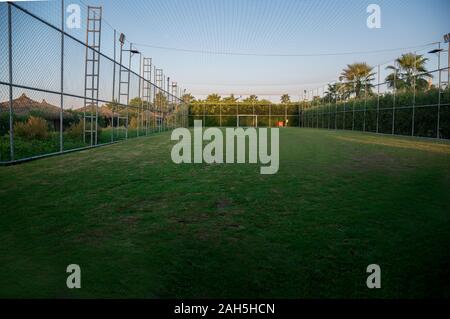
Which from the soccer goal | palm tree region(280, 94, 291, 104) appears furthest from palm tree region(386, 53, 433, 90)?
palm tree region(280, 94, 291, 104)

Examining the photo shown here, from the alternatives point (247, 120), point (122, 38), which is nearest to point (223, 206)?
point (122, 38)

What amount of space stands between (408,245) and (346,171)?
162 inches

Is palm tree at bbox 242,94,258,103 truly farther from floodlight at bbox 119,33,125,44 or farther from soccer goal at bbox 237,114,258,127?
floodlight at bbox 119,33,125,44

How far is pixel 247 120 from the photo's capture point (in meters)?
43.5

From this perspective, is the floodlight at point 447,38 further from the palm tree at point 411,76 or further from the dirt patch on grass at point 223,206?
the dirt patch on grass at point 223,206

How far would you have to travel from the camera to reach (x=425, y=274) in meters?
2.56

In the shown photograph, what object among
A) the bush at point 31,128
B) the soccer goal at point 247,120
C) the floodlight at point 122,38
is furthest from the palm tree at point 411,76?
the soccer goal at point 247,120

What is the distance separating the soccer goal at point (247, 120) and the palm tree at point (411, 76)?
21.8 metres

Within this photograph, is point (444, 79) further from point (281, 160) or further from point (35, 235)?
point (35, 235)

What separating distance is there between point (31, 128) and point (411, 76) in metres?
16.3

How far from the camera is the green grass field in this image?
7.98ft

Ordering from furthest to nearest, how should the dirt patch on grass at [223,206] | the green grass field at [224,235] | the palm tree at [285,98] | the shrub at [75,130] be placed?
the palm tree at [285,98], the shrub at [75,130], the dirt patch on grass at [223,206], the green grass field at [224,235]

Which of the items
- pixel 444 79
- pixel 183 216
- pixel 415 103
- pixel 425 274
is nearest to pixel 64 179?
pixel 183 216

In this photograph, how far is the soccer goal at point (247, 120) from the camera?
4310 cm
